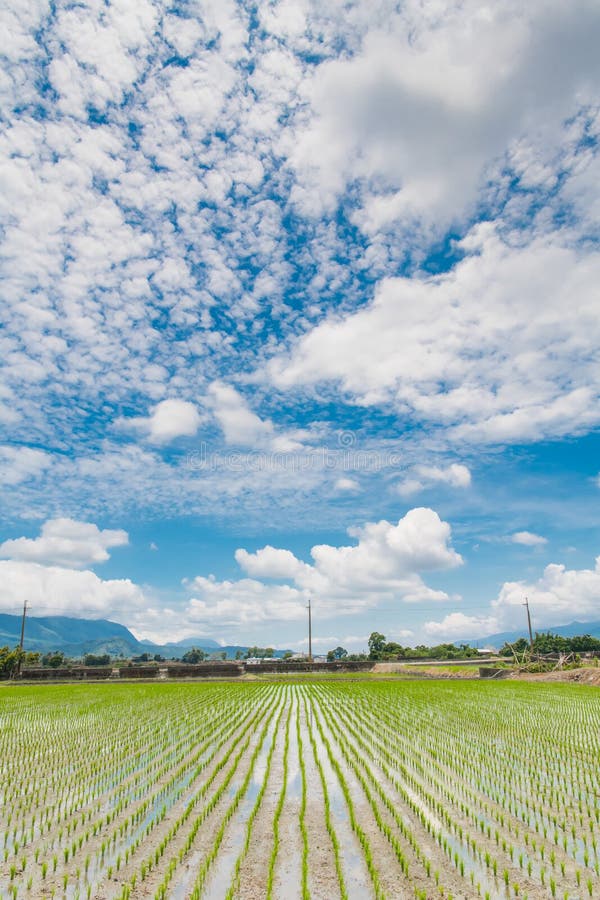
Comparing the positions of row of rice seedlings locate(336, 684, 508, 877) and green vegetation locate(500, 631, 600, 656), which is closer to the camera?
row of rice seedlings locate(336, 684, 508, 877)

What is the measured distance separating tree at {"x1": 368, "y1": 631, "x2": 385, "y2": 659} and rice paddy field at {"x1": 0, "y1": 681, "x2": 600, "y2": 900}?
66435 mm

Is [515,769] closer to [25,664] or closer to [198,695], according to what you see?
[198,695]

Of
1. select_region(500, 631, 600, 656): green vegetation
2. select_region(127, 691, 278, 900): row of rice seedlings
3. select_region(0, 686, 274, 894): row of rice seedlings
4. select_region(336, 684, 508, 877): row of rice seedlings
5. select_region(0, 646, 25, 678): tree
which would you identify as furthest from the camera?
select_region(500, 631, 600, 656): green vegetation

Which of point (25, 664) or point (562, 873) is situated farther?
point (25, 664)

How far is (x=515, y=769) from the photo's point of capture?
11062mm

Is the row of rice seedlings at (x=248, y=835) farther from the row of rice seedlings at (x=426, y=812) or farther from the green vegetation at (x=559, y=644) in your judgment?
the green vegetation at (x=559, y=644)

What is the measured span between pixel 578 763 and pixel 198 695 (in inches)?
879

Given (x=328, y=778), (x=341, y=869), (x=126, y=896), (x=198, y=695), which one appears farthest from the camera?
(x=198, y=695)

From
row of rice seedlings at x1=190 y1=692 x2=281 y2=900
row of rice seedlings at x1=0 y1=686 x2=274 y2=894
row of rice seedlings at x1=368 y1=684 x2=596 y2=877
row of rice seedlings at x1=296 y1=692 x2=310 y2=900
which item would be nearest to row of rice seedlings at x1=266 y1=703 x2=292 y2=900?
row of rice seedlings at x1=296 y1=692 x2=310 y2=900

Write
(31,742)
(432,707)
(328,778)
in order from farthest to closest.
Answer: (432,707) < (31,742) < (328,778)

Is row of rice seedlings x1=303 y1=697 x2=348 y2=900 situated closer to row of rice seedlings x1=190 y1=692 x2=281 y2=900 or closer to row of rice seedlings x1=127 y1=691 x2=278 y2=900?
row of rice seedlings x1=190 y1=692 x2=281 y2=900

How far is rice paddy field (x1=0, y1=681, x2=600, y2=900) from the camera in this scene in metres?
5.89

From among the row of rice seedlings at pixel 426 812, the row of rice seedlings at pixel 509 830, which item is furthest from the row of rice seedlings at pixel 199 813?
the row of rice seedlings at pixel 509 830

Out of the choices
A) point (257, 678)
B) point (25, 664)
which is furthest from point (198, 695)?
point (25, 664)
